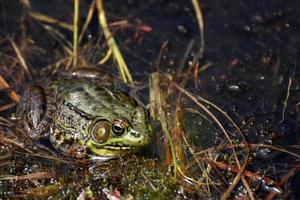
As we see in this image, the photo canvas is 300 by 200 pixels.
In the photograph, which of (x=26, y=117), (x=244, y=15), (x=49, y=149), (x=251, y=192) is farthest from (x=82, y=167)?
(x=244, y=15)

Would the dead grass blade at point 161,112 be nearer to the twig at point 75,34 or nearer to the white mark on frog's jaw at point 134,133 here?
the white mark on frog's jaw at point 134,133

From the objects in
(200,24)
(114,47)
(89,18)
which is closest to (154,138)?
(114,47)

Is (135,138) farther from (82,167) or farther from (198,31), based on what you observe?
(198,31)

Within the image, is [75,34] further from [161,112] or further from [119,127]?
[119,127]

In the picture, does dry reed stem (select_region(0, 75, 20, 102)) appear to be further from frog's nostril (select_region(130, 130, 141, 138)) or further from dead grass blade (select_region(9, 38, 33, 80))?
frog's nostril (select_region(130, 130, 141, 138))

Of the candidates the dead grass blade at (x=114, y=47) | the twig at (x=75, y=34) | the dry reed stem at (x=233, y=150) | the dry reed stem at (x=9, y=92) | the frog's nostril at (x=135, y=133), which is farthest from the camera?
the twig at (x=75, y=34)

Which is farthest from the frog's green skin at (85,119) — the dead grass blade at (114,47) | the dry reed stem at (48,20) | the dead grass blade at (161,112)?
the dry reed stem at (48,20)

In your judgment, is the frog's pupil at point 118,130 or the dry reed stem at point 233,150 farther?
the frog's pupil at point 118,130
